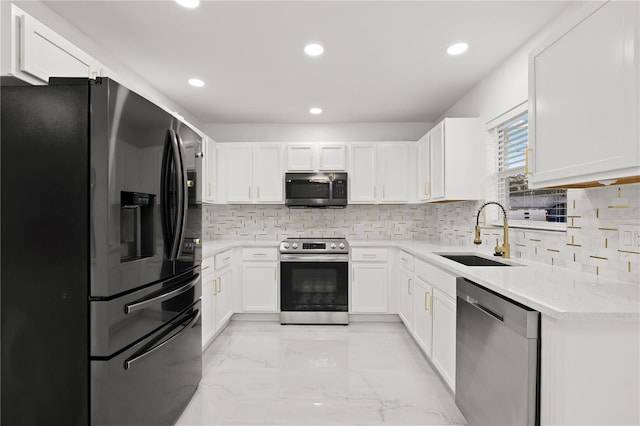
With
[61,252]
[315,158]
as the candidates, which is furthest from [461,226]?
[61,252]

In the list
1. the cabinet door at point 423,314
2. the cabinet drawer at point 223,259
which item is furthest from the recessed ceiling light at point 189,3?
the cabinet door at point 423,314

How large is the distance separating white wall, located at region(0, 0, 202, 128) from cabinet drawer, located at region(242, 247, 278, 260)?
1.84 meters

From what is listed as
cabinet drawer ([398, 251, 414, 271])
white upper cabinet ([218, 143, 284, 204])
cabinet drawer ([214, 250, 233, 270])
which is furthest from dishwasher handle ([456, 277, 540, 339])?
white upper cabinet ([218, 143, 284, 204])

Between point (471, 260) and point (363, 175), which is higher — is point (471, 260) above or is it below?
below

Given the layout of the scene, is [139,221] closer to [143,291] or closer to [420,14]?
[143,291]

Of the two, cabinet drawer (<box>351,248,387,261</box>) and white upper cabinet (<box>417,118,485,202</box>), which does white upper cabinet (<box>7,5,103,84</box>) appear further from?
cabinet drawer (<box>351,248,387,261</box>)

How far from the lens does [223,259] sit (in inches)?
129

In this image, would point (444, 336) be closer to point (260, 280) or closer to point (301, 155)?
point (260, 280)

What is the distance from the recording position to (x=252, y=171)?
4066 mm

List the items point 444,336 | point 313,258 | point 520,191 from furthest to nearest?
point 313,258
point 520,191
point 444,336

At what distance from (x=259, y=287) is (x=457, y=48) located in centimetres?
309

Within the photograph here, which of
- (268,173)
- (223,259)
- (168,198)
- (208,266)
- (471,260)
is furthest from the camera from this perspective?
(268,173)

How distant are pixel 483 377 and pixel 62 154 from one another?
2.21 metres

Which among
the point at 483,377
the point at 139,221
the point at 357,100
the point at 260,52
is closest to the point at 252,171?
the point at 357,100
